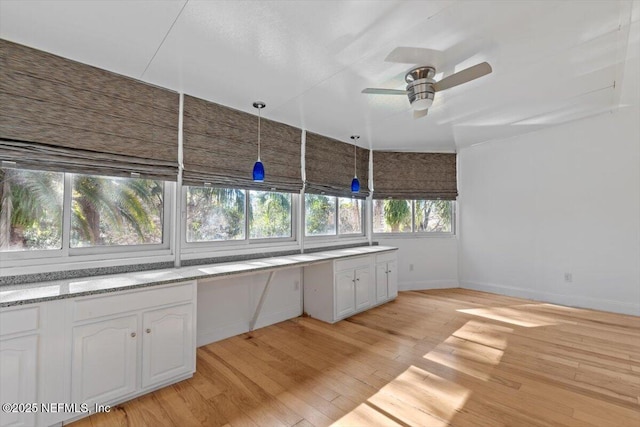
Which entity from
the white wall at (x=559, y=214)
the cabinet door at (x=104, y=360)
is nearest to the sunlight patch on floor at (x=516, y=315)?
the white wall at (x=559, y=214)

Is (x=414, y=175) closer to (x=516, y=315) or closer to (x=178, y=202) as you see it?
(x=516, y=315)

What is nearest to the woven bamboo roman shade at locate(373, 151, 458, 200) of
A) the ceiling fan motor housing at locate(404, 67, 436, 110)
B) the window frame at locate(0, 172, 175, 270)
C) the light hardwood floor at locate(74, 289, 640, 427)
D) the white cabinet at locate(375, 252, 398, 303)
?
the white cabinet at locate(375, 252, 398, 303)

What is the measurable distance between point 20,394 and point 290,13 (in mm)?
2722

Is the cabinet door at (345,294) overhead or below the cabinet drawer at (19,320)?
below

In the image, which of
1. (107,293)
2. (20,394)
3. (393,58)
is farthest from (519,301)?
(20,394)

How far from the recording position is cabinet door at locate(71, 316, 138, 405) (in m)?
1.82

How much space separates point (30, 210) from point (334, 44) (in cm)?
257

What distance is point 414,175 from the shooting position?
5133 millimetres

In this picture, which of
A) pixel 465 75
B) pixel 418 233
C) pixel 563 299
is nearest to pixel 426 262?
pixel 418 233

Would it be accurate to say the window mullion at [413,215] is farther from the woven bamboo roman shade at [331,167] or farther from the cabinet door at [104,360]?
the cabinet door at [104,360]

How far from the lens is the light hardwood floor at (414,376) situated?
1.87m

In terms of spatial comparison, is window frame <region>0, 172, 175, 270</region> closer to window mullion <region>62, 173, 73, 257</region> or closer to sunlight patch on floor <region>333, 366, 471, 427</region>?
window mullion <region>62, 173, 73, 257</region>

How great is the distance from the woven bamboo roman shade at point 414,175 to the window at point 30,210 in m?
4.12

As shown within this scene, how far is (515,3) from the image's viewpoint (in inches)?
67.1
